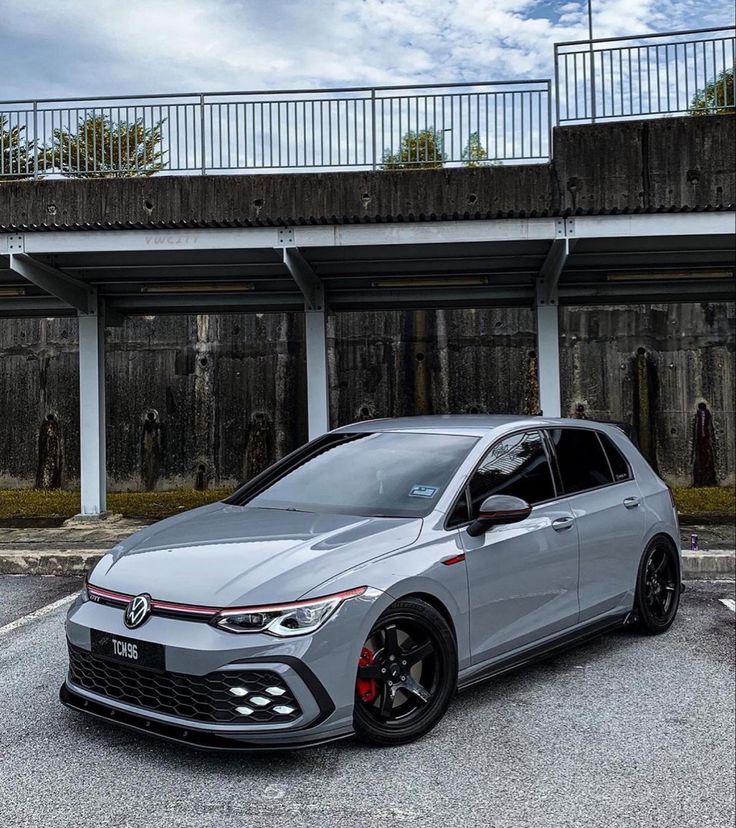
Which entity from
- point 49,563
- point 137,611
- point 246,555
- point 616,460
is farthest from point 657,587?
point 49,563

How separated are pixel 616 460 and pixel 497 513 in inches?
70.6

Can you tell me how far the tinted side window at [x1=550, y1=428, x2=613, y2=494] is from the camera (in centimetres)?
492

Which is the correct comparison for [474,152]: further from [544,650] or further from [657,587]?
[544,650]

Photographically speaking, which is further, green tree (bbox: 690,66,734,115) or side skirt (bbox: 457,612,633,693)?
green tree (bbox: 690,66,734,115)

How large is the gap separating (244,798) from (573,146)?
29.7 ft

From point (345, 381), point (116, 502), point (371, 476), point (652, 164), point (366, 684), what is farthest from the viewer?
point (345, 381)

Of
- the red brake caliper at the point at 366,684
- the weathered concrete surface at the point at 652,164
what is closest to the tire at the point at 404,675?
the red brake caliper at the point at 366,684

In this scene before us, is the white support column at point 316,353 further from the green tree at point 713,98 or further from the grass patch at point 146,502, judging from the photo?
the green tree at point 713,98

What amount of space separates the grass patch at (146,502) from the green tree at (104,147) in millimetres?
5019

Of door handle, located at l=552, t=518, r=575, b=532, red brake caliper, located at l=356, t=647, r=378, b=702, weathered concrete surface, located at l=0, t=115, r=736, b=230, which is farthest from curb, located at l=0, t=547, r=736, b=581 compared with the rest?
red brake caliper, located at l=356, t=647, r=378, b=702

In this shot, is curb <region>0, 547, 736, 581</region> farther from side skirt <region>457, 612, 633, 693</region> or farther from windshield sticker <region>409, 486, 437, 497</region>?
windshield sticker <region>409, 486, 437, 497</region>

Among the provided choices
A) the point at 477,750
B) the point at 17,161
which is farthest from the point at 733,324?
the point at 477,750

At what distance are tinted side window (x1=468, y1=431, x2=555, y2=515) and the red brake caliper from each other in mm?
1036

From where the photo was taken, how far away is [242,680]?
3.22m
